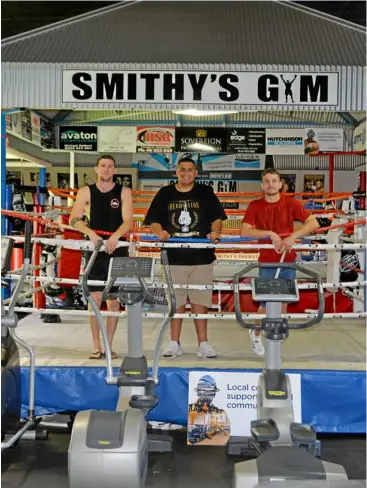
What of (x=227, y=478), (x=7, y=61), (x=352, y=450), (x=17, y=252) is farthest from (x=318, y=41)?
(x=17, y=252)

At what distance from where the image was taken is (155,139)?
15.3m

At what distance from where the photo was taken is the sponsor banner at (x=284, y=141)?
49.6 ft

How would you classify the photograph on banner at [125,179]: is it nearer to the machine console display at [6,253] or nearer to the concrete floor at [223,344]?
the concrete floor at [223,344]

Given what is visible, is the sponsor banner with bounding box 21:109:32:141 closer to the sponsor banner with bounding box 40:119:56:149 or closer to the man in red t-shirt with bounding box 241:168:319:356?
the sponsor banner with bounding box 40:119:56:149

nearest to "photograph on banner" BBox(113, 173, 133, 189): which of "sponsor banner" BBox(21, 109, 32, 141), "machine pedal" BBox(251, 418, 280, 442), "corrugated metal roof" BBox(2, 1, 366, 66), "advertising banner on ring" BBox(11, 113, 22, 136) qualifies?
"sponsor banner" BBox(21, 109, 32, 141)

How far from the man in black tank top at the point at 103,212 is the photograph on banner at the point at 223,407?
73cm

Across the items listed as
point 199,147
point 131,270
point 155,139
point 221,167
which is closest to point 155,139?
point 155,139

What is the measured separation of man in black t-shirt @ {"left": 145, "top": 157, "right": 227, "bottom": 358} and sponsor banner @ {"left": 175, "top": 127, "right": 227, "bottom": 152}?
11.1m

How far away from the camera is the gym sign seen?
492 centimetres

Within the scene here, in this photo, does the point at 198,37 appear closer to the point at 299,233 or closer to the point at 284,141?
the point at 299,233

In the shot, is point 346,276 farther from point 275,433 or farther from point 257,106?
point 275,433

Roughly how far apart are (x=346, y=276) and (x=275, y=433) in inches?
142

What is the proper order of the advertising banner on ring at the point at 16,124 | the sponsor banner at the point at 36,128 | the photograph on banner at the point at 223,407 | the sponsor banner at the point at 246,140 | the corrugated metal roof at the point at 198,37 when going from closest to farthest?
1. the photograph on banner at the point at 223,407
2. the corrugated metal roof at the point at 198,37
3. the advertising banner on ring at the point at 16,124
4. the sponsor banner at the point at 36,128
5. the sponsor banner at the point at 246,140

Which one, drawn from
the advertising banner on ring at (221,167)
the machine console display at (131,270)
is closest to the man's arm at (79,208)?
the machine console display at (131,270)
